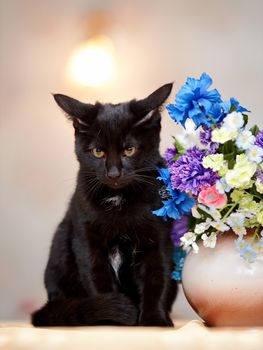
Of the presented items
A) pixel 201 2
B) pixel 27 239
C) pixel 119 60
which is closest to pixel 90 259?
pixel 27 239

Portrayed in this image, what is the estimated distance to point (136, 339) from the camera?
3.94 ft

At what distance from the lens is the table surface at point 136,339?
1186 mm

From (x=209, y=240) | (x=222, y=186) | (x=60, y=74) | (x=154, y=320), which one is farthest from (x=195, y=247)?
(x=60, y=74)

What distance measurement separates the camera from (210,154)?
1.31 metres

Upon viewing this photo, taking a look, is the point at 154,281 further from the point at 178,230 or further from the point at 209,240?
the point at 209,240

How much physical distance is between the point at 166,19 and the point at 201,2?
0.16 m

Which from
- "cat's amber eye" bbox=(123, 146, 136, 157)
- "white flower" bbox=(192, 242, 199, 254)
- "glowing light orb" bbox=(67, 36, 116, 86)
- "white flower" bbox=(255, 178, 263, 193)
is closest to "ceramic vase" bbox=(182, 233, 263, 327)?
"white flower" bbox=(192, 242, 199, 254)

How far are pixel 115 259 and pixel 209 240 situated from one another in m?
0.36

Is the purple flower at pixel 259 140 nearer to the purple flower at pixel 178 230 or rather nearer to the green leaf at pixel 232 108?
the green leaf at pixel 232 108

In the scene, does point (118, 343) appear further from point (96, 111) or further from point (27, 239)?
point (27, 239)

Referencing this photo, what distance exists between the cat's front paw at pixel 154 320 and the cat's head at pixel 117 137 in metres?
0.32

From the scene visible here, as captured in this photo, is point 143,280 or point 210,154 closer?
point 210,154

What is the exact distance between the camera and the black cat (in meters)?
1.52

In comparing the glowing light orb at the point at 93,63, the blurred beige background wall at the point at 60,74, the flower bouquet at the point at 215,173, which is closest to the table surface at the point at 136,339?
the flower bouquet at the point at 215,173
